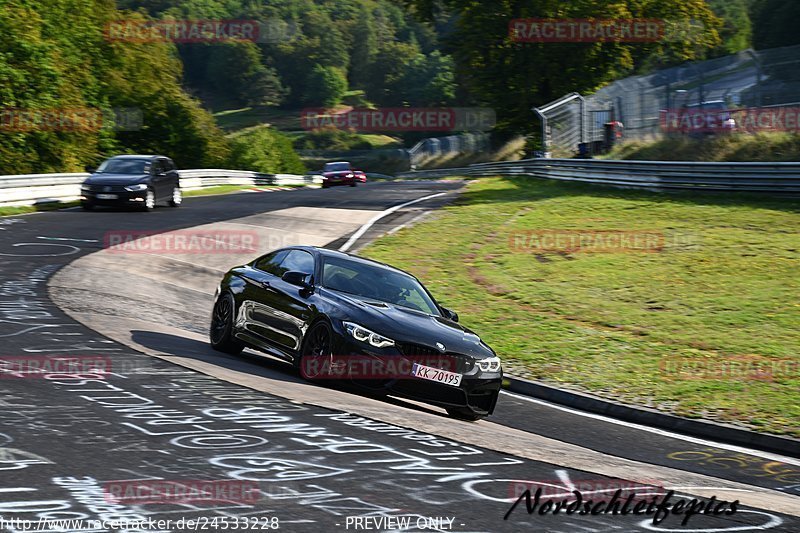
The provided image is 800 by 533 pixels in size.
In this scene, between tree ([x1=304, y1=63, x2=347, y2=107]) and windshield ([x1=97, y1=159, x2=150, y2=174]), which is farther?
tree ([x1=304, y1=63, x2=347, y2=107])

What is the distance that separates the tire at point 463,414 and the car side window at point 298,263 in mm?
2313

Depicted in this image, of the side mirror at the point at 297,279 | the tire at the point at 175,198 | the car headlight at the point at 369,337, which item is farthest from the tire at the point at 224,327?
the tire at the point at 175,198

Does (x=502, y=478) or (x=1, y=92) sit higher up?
(x=1, y=92)

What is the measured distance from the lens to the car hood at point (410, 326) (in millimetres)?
9664

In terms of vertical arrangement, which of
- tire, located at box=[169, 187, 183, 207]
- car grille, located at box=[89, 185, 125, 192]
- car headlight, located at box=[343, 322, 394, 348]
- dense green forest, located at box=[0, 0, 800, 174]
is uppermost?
dense green forest, located at box=[0, 0, 800, 174]

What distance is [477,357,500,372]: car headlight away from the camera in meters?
9.91

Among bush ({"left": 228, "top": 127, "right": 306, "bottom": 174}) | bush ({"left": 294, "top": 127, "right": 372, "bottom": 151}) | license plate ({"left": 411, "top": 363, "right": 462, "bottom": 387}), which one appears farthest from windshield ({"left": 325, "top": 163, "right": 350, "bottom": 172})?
bush ({"left": 294, "top": 127, "right": 372, "bottom": 151})

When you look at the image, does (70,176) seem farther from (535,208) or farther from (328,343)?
(328,343)

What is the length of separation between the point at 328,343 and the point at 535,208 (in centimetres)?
1939

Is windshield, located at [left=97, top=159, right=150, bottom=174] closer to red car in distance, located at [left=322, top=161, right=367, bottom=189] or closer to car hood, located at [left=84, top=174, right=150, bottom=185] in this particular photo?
car hood, located at [left=84, top=174, right=150, bottom=185]

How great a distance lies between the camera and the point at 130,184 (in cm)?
2706

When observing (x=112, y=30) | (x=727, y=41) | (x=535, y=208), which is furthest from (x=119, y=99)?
(x=727, y=41)

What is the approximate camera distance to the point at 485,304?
55.2 feet

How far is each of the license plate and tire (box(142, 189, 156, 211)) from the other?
763 inches
